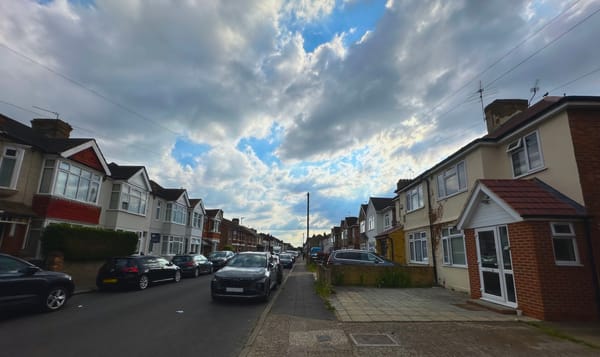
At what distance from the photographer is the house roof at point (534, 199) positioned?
7.49m

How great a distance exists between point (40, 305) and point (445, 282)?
49.3ft

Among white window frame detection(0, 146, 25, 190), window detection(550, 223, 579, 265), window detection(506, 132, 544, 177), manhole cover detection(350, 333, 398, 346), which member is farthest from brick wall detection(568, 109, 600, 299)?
white window frame detection(0, 146, 25, 190)

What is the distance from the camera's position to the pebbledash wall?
7.08 meters

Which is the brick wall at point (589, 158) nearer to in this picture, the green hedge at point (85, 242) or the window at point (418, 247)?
the window at point (418, 247)

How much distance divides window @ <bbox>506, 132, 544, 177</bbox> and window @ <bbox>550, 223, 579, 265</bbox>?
232cm

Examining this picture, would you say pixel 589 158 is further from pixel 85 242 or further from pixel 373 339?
pixel 85 242

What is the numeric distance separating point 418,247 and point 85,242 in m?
18.7

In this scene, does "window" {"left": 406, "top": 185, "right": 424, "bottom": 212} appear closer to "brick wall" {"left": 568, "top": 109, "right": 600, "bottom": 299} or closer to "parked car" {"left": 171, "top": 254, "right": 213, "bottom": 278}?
"brick wall" {"left": 568, "top": 109, "right": 600, "bottom": 299}

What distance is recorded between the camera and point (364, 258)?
1608cm

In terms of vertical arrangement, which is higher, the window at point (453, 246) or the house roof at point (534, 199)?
the house roof at point (534, 199)

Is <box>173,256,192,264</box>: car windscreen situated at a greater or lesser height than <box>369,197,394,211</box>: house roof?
lesser

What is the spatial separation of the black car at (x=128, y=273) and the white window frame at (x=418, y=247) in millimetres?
14125

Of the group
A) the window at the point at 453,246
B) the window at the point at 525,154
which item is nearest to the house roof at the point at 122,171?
the window at the point at 453,246

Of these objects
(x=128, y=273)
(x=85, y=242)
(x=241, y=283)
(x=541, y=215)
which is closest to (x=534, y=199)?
(x=541, y=215)
